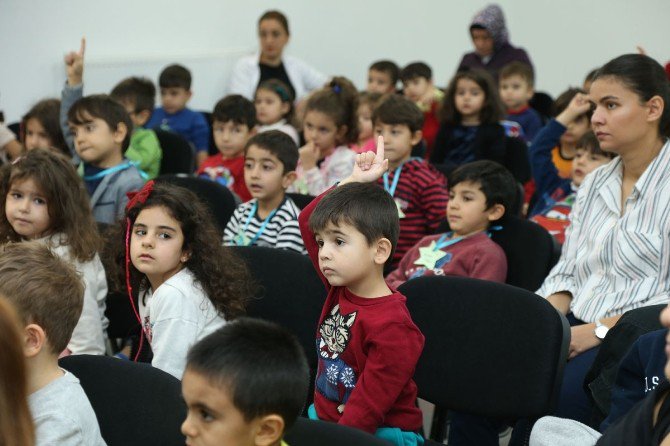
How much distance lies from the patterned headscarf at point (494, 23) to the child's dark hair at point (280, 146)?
332 centimetres

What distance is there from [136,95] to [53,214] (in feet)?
7.14

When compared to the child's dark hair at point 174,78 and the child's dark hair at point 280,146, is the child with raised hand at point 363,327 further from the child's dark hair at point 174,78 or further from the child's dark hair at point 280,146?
the child's dark hair at point 174,78

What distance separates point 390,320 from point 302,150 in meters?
2.30

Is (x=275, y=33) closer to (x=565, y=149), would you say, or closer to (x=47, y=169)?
(x=565, y=149)

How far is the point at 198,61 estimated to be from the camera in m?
6.38

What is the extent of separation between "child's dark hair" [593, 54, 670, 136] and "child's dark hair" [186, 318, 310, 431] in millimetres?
1455

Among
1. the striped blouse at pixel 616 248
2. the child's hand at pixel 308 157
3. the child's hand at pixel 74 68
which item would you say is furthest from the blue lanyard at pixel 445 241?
the child's hand at pixel 74 68

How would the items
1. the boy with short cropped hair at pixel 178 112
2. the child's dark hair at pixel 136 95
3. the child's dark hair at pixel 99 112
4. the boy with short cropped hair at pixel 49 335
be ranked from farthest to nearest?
the boy with short cropped hair at pixel 178 112 → the child's dark hair at pixel 136 95 → the child's dark hair at pixel 99 112 → the boy with short cropped hair at pixel 49 335

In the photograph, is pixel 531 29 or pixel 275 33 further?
pixel 531 29

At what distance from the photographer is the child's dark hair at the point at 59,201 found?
2.72 metres

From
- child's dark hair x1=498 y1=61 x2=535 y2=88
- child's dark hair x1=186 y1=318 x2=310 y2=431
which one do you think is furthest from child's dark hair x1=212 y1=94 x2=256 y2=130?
child's dark hair x1=186 y1=318 x2=310 y2=431

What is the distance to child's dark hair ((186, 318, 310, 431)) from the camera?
1.44 metres

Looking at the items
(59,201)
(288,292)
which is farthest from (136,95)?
(288,292)

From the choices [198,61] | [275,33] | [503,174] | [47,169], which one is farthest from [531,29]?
[47,169]
